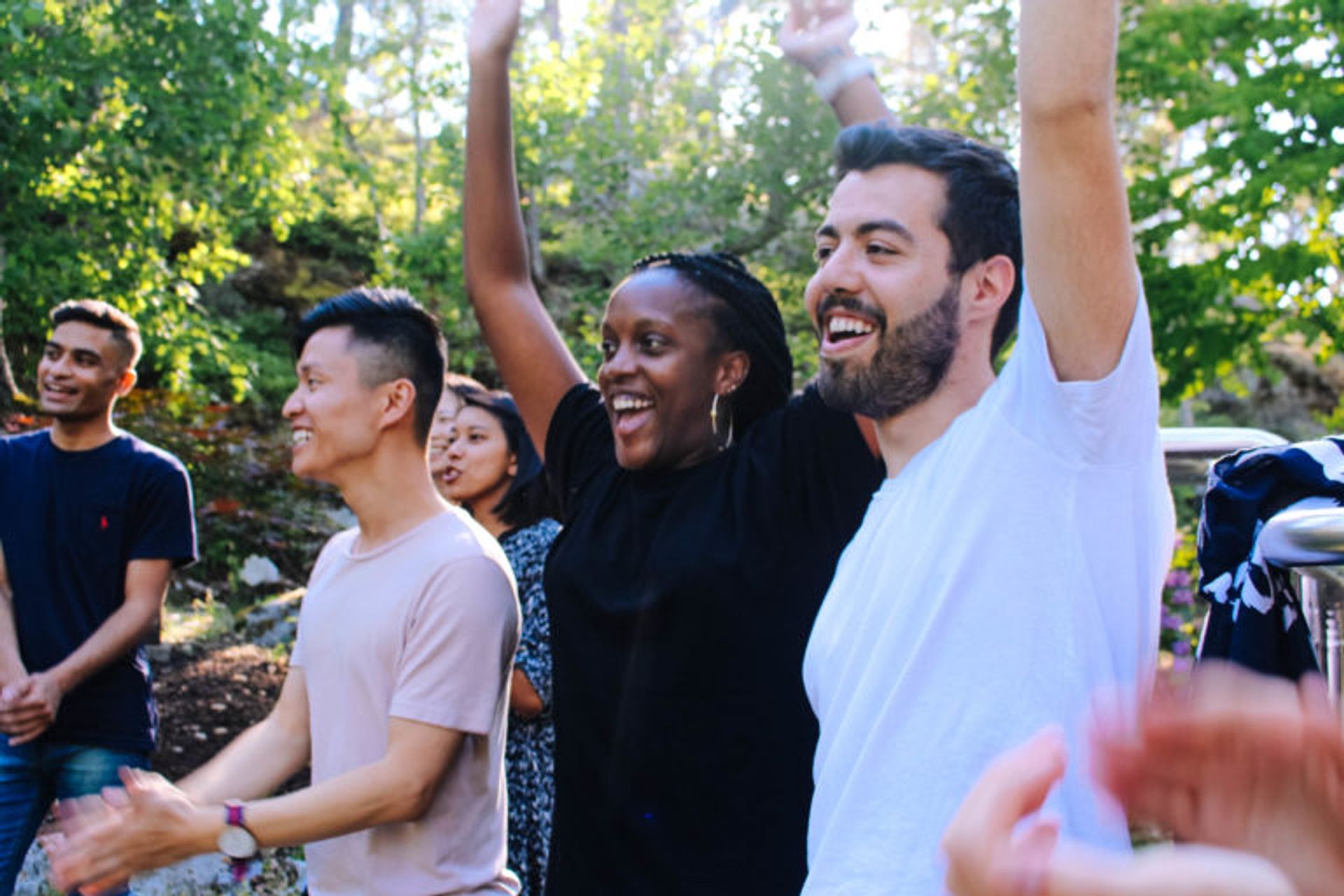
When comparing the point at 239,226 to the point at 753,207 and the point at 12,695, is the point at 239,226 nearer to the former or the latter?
the point at 753,207

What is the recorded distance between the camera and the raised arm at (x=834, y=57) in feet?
8.39

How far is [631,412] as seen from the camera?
2.31 metres

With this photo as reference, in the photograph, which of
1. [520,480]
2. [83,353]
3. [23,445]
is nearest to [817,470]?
[520,480]

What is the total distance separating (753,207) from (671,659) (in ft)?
28.8

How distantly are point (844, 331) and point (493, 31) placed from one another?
1302 mm

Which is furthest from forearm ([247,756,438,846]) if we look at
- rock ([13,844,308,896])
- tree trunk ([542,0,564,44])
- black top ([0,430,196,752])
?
tree trunk ([542,0,564,44])

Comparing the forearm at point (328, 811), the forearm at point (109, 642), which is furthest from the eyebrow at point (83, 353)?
the forearm at point (328, 811)

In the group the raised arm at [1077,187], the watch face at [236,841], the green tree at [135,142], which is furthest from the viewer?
the green tree at [135,142]

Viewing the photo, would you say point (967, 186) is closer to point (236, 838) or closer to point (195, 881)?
point (236, 838)

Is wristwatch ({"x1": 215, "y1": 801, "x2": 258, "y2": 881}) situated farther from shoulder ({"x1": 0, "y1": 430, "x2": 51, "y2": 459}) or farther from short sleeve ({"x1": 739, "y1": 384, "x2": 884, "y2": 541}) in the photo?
shoulder ({"x1": 0, "y1": 430, "x2": 51, "y2": 459})

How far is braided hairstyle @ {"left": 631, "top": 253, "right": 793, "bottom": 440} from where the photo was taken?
2418mm

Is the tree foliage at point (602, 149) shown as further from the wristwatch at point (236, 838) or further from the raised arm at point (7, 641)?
the wristwatch at point (236, 838)

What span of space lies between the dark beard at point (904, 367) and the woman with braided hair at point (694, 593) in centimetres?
22

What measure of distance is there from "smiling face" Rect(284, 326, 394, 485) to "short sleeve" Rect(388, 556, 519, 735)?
461mm
